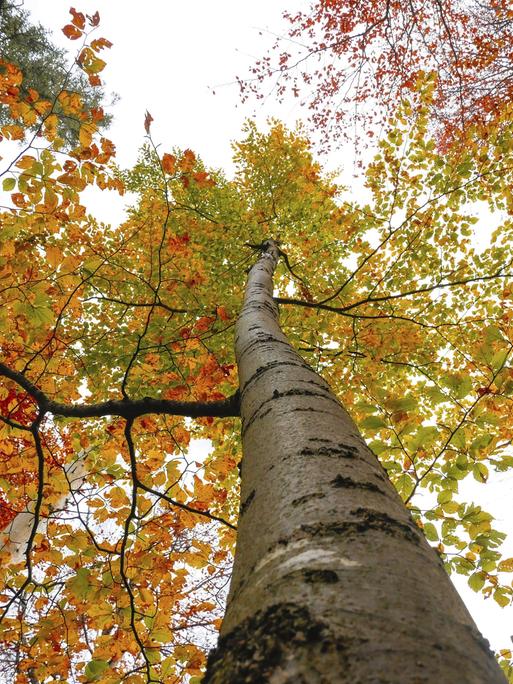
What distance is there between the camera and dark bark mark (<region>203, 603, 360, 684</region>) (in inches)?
15.0

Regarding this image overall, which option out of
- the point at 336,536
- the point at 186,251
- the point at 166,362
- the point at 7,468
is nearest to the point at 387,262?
the point at 186,251

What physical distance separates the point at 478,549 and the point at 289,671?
6.42ft

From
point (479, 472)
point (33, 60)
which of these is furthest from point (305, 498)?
point (33, 60)

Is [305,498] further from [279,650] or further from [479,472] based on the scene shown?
[479,472]

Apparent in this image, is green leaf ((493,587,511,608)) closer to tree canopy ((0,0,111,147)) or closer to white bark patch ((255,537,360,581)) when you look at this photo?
white bark patch ((255,537,360,581))

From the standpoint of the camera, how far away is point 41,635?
7.50 ft

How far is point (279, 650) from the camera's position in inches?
16.3

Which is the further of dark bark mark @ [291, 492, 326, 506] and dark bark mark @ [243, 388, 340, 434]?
dark bark mark @ [243, 388, 340, 434]

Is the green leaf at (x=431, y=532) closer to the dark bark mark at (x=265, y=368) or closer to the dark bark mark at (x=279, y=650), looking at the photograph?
the dark bark mark at (x=265, y=368)

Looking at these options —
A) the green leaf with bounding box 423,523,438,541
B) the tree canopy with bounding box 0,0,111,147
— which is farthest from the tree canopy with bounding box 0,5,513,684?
the tree canopy with bounding box 0,0,111,147

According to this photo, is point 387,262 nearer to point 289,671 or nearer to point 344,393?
point 344,393

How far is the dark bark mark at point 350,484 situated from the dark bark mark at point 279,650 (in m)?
0.26

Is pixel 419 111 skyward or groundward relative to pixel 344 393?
skyward

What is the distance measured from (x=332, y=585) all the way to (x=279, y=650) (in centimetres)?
10
